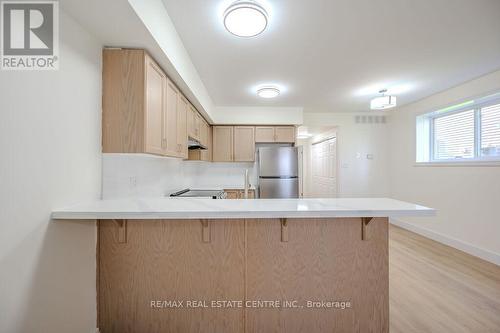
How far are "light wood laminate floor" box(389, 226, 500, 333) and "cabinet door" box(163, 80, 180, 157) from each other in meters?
2.46

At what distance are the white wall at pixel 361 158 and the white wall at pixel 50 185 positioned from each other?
424 cm

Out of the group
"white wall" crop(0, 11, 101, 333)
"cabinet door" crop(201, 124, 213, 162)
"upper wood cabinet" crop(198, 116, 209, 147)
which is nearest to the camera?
"white wall" crop(0, 11, 101, 333)

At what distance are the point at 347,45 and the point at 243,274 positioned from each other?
2334 mm

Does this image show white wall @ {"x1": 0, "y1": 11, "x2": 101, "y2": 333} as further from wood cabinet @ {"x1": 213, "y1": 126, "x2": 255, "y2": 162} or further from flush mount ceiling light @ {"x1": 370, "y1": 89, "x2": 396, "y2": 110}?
flush mount ceiling light @ {"x1": 370, "y1": 89, "x2": 396, "y2": 110}

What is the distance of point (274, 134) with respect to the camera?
4.38m

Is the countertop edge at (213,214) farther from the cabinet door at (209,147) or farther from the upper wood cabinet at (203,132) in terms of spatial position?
the cabinet door at (209,147)

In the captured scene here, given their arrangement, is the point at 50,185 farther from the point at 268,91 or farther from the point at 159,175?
the point at 268,91

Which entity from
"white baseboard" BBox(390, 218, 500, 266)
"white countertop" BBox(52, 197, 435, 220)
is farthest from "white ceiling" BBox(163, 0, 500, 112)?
"white baseboard" BBox(390, 218, 500, 266)

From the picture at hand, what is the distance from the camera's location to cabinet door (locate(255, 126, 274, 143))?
14.3 feet

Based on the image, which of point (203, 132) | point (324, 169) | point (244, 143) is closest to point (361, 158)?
point (324, 169)

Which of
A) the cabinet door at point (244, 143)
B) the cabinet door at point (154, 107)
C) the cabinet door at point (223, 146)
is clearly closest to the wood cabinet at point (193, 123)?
the cabinet door at point (154, 107)

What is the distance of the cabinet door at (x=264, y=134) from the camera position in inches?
172

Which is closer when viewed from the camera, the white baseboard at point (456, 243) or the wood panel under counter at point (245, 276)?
the wood panel under counter at point (245, 276)

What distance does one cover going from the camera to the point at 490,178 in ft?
9.28
